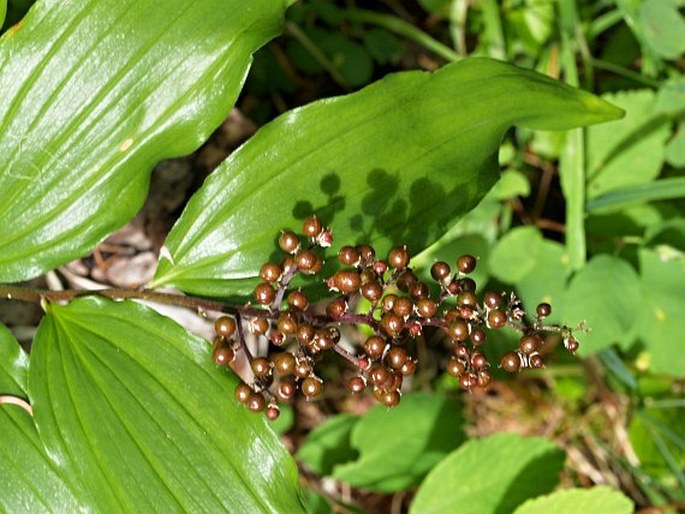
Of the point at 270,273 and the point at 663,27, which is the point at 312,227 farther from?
the point at 663,27

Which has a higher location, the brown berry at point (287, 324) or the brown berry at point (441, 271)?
the brown berry at point (287, 324)

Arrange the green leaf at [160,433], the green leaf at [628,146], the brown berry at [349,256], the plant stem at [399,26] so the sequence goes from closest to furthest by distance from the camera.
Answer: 1. the brown berry at [349,256]
2. the green leaf at [160,433]
3. the green leaf at [628,146]
4. the plant stem at [399,26]

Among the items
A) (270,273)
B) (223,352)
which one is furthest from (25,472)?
(270,273)

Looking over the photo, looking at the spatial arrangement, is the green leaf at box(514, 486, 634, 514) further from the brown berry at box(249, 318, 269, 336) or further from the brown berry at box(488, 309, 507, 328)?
the brown berry at box(249, 318, 269, 336)

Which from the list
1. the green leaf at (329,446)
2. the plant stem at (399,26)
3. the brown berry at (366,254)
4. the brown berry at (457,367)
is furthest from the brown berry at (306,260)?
the plant stem at (399,26)

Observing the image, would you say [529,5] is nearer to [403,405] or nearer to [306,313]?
[403,405]

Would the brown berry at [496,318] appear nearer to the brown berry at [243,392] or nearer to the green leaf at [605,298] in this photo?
the brown berry at [243,392]
